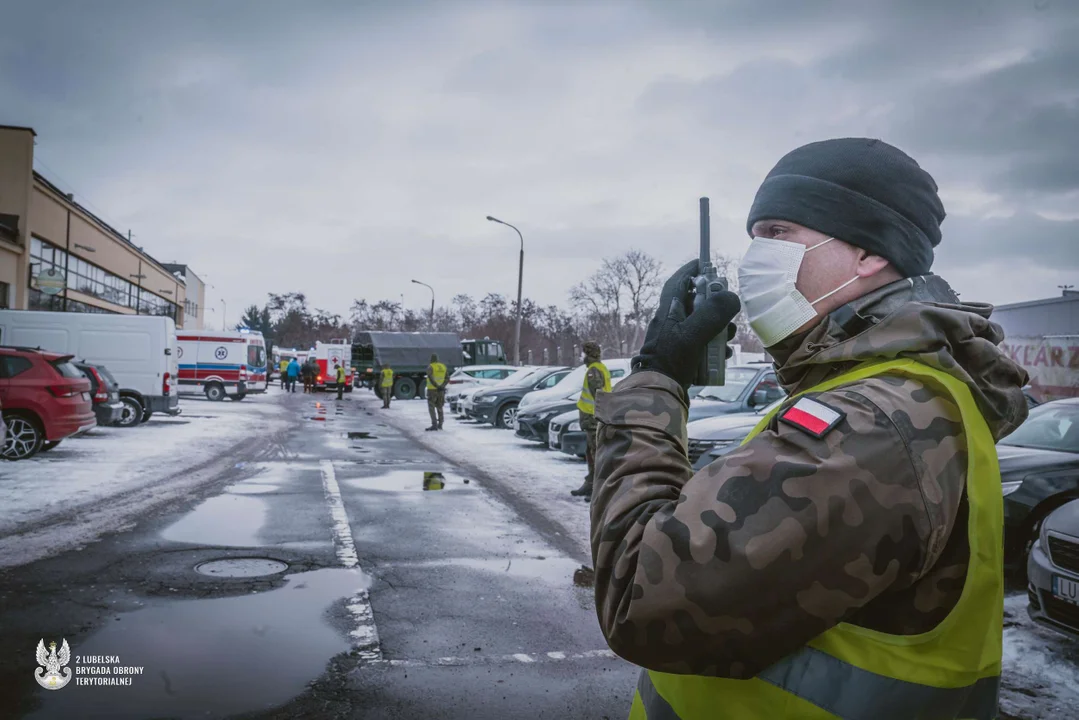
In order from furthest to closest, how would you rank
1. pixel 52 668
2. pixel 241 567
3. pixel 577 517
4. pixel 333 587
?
pixel 577 517, pixel 241 567, pixel 333 587, pixel 52 668

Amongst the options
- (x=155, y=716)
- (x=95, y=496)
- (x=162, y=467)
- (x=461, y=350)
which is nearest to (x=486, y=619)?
(x=155, y=716)

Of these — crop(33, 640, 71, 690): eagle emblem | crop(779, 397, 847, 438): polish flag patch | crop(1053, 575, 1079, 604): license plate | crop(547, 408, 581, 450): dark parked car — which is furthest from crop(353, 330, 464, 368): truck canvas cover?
crop(779, 397, 847, 438): polish flag patch

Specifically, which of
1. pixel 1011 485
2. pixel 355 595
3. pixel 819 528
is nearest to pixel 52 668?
pixel 355 595

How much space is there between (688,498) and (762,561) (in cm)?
14

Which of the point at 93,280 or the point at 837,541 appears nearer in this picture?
the point at 837,541

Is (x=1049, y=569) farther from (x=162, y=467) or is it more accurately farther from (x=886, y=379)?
(x=162, y=467)

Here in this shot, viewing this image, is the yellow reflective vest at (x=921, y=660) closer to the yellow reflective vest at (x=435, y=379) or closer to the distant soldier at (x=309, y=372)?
the yellow reflective vest at (x=435, y=379)

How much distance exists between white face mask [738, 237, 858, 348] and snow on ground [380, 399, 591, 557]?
5604mm

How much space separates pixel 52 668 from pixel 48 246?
31.1 metres

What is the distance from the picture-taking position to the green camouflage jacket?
1.07m

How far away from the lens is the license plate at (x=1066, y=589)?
4500mm

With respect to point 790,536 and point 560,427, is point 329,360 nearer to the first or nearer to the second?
point 560,427

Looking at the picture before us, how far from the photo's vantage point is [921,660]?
1.11 meters

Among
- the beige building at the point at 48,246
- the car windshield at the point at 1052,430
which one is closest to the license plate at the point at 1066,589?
the car windshield at the point at 1052,430
